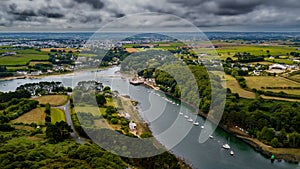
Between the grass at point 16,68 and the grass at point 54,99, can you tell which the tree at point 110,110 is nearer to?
the grass at point 54,99

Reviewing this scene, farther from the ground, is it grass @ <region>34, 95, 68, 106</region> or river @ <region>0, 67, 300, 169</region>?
grass @ <region>34, 95, 68, 106</region>

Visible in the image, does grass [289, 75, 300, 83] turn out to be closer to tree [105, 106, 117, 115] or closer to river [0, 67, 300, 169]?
river [0, 67, 300, 169]

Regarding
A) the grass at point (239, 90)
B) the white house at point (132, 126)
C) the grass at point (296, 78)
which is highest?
the grass at point (296, 78)

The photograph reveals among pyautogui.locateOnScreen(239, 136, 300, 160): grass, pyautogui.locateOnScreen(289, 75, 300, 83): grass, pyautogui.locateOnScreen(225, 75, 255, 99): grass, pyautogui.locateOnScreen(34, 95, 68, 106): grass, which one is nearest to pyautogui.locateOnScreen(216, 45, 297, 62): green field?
pyautogui.locateOnScreen(289, 75, 300, 83): grass

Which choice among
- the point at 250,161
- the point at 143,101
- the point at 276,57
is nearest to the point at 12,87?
the point at 143,101

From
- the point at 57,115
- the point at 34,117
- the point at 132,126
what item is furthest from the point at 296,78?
the point at 34,117

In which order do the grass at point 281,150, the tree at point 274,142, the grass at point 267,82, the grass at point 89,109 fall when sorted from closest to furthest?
the grass at point 281,150
the tree at point 274,142
the grass at point 89,109
the grass at point 267,82

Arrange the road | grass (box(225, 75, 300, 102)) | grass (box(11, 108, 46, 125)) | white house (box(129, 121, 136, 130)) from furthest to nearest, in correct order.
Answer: grass (box(225, 75, 300, 102)) → grass (box(11, 108, 46, 125)) → white house (box(129, 121, 136, 130)) → the road

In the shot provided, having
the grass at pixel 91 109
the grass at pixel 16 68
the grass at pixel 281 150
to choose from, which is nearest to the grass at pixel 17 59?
the grass at pixel 16 68
